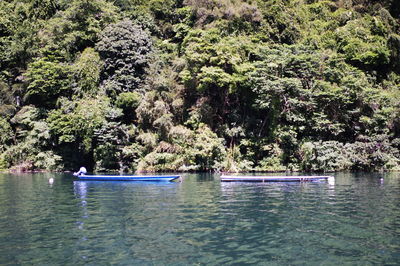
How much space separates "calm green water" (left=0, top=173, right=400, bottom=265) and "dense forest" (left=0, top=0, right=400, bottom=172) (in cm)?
1729

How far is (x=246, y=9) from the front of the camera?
3922 centimetres

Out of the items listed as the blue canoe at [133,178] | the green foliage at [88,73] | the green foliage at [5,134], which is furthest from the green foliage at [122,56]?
the blue canoe at [133,178]

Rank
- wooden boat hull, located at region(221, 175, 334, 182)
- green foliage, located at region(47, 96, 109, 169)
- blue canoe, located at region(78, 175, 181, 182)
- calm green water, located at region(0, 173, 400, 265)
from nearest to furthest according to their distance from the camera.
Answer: calm green water, located at region(0, 173, 400, 265)
wooden boat hull, located at region(221, 175, 334, 182)
blue canoe, located at region(78, 175, 181, 182)
green foliage, located at region(47, 96, 109, 169)

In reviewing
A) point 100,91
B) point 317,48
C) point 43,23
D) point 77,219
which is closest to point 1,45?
point 43,23

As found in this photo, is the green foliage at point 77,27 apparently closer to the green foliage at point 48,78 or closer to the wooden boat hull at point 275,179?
the green foliage at point 48,78

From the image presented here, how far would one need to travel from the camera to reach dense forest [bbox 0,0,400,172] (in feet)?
115

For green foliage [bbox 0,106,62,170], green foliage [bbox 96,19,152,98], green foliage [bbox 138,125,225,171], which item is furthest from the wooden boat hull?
green foliage [bbox 0,106,62,170]

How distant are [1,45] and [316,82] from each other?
130 feet

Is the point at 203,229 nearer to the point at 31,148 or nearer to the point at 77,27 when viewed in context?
the point at 31,148

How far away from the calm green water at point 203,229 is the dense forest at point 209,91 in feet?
56.7

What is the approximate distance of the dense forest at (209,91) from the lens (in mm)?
35031

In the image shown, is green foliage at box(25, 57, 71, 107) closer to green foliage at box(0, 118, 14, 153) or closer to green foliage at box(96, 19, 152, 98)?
green foliage at box(0, 118, 14, 153)

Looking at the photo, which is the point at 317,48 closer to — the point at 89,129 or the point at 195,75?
the point at 195,75

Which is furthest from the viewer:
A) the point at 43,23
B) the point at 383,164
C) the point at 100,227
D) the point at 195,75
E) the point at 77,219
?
the point at 43,23
